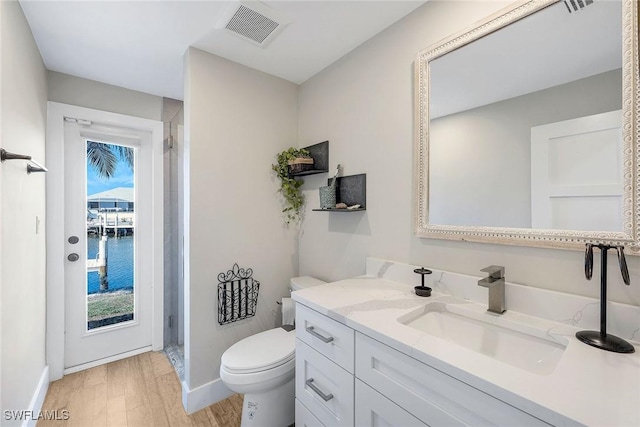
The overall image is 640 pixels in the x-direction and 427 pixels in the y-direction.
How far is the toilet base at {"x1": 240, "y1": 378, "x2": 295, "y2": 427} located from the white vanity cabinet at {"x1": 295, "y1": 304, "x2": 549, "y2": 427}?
28cm

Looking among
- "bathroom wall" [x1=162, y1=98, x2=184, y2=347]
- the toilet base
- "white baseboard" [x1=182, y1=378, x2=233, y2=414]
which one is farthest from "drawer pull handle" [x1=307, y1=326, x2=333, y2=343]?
"bathroom wall" [x1=162, y1=98, x2=184, y2=347]

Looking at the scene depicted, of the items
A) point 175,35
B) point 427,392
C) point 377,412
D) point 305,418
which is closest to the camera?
point 427,392

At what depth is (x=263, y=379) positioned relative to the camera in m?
1.47

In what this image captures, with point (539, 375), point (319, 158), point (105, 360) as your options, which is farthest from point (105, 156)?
point (539, 375)

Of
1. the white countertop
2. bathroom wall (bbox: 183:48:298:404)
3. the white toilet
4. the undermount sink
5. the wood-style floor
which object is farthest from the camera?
bathroom wall (bbox: 183:48:298:404)

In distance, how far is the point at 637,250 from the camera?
0.87 metres

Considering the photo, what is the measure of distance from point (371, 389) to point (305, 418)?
53 centimetres

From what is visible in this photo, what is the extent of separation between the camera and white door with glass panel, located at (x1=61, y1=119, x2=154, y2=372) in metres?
2.22

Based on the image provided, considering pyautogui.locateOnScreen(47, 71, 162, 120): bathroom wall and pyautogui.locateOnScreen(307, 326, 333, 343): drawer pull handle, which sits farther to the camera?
pyautogui.locateOnScreen(47, 71, 162, 120): bathroom wall

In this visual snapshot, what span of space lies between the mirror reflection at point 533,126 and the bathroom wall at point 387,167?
0.13 meters

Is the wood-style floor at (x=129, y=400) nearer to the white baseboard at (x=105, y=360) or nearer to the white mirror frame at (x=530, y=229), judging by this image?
the white baseboard at (x=105, y=360)

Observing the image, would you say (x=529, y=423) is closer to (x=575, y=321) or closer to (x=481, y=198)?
(x=575, y=321)

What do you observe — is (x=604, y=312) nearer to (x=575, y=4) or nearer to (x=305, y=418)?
(x=575, y=4)

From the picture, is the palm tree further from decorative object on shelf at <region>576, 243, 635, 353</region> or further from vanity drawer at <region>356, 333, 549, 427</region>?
decorative object on shelf at <region>576, 243, 635, 353</region>
